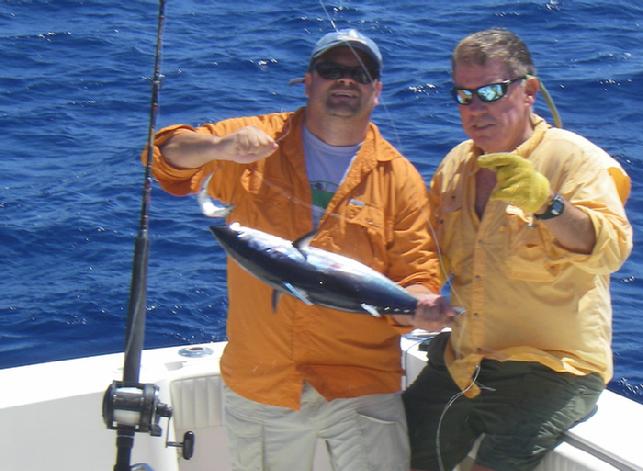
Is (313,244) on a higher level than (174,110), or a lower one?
higher

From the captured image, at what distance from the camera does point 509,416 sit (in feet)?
11.2

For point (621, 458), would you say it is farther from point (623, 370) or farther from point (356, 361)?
point (623, 370)

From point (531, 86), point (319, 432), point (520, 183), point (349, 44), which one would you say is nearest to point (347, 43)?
point (349, 44)

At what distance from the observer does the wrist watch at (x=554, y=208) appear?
301cm

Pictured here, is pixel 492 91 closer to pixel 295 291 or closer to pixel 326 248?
pixel 326 248

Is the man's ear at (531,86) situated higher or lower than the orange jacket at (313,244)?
higher

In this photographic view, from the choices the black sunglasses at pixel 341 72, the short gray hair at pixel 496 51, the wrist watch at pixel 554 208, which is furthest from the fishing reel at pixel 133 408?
the short gray hair at pixel 496 51

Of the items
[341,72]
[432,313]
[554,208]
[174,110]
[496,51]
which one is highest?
[496,51]

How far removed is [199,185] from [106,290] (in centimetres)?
375

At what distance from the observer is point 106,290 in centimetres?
703

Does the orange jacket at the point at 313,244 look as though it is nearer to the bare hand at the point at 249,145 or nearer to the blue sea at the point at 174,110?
the bare hand at the point at 249,145

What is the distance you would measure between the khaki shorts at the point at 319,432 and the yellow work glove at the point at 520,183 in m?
0.91

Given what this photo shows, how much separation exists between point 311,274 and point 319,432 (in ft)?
2.51

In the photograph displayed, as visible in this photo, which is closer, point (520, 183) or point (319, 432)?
point (520, 183)
